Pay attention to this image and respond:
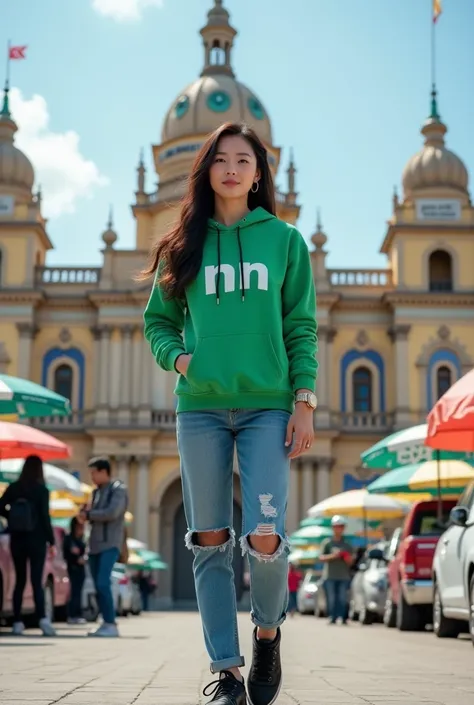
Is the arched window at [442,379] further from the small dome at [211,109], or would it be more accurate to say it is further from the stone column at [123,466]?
the small dome at [211,109]

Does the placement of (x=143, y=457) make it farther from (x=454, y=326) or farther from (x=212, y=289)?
(x=212, y=289)

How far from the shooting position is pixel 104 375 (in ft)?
138

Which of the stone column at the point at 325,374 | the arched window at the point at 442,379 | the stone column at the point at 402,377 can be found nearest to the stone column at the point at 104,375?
the stone column at the point at 325,374

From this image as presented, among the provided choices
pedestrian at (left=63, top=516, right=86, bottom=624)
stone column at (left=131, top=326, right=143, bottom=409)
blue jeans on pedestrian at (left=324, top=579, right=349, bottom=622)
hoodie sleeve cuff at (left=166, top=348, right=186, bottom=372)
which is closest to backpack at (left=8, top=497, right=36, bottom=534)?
pedestrian at (left=63, top=516, right=86, bottom=624)

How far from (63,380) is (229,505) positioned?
39072 millimetres

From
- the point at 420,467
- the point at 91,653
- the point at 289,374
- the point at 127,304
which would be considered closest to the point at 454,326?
the point at 127,304

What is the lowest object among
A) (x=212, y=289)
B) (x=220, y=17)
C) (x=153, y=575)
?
(x=153, y=575)

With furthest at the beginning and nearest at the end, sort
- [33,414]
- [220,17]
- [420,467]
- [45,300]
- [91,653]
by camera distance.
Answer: [220,17], [45,300], [420,467], [33,414], [91,653]

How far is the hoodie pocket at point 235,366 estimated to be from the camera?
14.3ft

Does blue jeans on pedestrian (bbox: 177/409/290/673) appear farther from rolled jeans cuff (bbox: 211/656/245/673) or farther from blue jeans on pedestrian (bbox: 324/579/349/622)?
blue jeans on pedestrian (bbox: 324/579/349/622)

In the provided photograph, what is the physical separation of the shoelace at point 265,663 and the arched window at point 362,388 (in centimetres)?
3889

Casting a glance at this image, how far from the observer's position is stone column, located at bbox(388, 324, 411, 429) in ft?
135

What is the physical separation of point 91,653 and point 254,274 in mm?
5127

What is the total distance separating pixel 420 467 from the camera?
18.5 m
